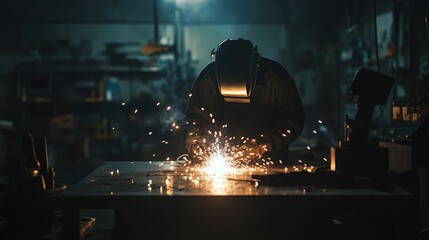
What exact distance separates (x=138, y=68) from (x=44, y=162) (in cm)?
760

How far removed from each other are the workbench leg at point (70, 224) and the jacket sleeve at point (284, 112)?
4.47 feet

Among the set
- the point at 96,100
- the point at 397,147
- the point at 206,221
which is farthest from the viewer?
the point at 96,100

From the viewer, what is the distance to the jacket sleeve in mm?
3146

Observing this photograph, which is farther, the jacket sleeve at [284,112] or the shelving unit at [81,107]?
the shelving unit at [81,107]

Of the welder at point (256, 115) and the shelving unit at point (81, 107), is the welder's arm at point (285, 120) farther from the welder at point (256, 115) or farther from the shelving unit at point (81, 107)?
the shelving unit at point (81, 107)

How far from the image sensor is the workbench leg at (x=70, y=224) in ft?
6.46

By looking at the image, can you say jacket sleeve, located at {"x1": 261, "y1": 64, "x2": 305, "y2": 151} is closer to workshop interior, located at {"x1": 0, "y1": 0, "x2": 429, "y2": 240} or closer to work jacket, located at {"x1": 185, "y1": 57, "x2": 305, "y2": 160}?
work jacket, located at {"x1": 185, "y1": 57, "x2": 305, "y2": 160}

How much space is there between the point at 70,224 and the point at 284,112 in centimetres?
172

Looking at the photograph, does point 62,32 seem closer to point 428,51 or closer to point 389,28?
point 389,28

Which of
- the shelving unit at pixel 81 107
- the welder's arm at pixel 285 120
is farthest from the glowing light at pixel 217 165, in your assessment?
the shelving unit at pixel 81 107

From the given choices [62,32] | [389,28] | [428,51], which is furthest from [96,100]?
[428,51]

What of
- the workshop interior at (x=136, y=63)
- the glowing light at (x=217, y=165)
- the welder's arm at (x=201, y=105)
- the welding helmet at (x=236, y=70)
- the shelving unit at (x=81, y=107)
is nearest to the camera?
the welding helmet at (x=236, y=70)

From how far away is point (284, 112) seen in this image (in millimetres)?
3369

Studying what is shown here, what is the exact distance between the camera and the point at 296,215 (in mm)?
2242
